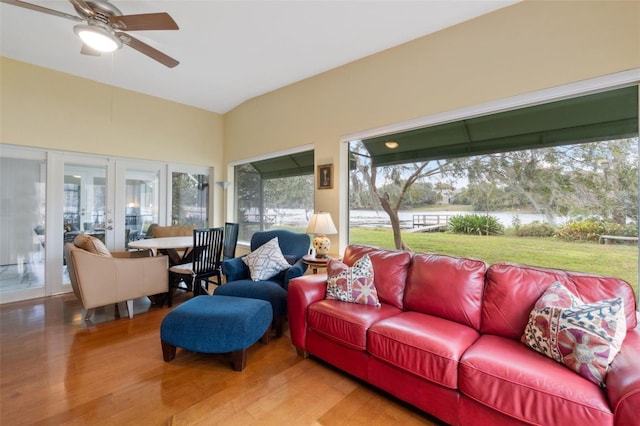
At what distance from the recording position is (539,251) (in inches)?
93.8

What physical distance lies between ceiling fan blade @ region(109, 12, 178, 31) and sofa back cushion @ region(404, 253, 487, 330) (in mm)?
2759

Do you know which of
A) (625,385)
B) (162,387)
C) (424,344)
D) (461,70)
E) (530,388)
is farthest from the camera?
(461,70)

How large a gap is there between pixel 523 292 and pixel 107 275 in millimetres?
3876

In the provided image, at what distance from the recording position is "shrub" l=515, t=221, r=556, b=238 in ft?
7.62

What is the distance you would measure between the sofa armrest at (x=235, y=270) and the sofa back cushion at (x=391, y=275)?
1.54 meters

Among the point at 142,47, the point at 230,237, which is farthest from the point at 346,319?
the point at 142,47

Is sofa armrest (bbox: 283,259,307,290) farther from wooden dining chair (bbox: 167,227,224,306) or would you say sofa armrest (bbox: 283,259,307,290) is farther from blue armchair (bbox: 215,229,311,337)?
wooden dining chair (bbox: 167,227,224,306)

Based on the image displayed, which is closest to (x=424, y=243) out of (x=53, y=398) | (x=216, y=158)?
(x=53, y=398)

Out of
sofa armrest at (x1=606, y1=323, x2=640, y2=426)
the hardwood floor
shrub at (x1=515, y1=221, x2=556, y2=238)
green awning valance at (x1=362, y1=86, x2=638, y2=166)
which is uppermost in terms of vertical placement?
green awning valance at (x1=362, y1=86, x2=638, y2=166)

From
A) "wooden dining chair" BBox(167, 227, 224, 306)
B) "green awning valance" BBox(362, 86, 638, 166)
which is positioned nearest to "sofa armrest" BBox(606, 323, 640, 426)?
"green awning valance" BBox(362, 86, 638, 166)

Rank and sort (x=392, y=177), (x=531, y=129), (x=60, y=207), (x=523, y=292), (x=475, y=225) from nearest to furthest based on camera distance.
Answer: (x=523, y=292) < (x=531, y=129) < (x=475, y=225) < (x=392, y=177) < (x=60, y=207)

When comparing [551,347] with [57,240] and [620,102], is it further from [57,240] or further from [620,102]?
[57,240]

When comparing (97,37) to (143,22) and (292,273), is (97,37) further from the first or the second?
(292,273)

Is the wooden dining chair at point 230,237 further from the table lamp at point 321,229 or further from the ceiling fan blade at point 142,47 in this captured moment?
the ceiling fan blade at point 142,47
